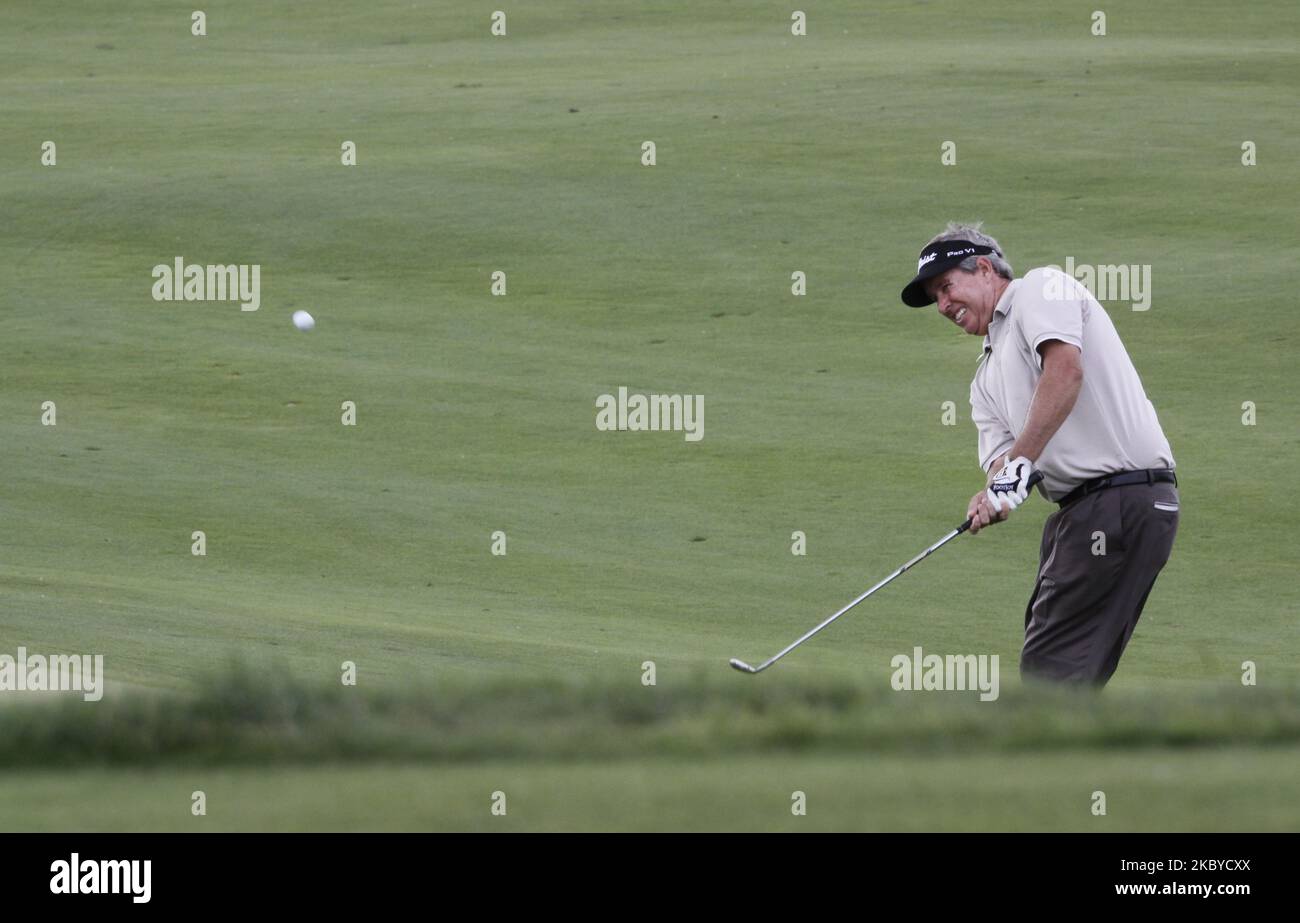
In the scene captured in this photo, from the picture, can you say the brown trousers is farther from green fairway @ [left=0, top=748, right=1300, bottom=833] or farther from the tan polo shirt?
green fairway @ [left=0, top=748, right=1300, bottom=833]

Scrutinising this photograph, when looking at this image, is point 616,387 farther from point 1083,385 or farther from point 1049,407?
point 1049,407

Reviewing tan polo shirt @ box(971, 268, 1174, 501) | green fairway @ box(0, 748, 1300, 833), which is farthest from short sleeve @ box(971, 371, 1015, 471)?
green fairway @ box(0, 748, 1300, 833)

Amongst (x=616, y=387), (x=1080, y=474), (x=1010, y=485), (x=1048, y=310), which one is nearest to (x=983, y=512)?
(x=1010, y=485)

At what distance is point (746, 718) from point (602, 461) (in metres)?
12.4

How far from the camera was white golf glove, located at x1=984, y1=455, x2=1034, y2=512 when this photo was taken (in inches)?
221

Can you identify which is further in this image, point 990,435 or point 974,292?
point 990,435

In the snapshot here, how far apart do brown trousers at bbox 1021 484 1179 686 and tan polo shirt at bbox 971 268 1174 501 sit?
10 centimetres

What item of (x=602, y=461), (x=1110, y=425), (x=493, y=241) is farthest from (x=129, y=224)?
(x=1110, y=425)

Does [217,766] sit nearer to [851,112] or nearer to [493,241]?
[493,241]

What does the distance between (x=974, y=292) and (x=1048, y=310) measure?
0.44 metres

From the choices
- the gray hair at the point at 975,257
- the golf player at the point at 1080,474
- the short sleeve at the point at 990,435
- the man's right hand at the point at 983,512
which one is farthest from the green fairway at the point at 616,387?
the gray hair at the point at 975,257

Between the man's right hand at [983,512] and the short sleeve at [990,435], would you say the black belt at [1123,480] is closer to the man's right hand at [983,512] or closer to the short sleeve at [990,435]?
the man's right hand at [983,512]

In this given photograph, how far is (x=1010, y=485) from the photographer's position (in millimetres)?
5645

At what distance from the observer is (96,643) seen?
831 centimetres
